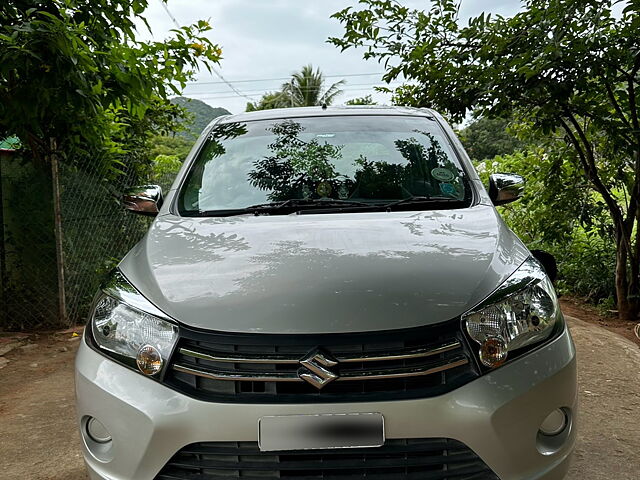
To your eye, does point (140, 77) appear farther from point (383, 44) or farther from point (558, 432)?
point (558, 432)

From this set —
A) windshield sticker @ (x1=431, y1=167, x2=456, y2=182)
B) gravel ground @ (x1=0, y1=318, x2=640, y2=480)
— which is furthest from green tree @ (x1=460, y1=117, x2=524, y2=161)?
windshield sticker @ (x1=431, y1=167, x2=456, y2=182)

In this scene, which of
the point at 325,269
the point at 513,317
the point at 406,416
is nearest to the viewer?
the point at 406,416

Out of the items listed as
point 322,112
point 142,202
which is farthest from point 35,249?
point 322,112

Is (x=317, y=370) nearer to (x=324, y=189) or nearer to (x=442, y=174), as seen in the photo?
(x=324, y=189)

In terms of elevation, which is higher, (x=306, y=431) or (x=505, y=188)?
(x=505, y=188)

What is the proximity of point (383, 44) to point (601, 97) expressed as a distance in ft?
6.66

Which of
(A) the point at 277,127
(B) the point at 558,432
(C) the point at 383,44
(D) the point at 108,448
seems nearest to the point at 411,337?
(B) the point at 558,432

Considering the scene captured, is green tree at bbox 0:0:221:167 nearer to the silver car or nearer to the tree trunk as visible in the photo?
the silver car

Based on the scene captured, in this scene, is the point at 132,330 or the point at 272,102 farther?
the point at 272,102

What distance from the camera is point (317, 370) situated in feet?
6.17

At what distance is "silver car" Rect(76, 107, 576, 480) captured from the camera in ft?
6.16

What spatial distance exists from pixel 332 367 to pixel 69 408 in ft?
9.03

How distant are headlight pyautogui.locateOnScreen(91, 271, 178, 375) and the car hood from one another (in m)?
0.04

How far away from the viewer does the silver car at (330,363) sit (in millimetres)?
1879
